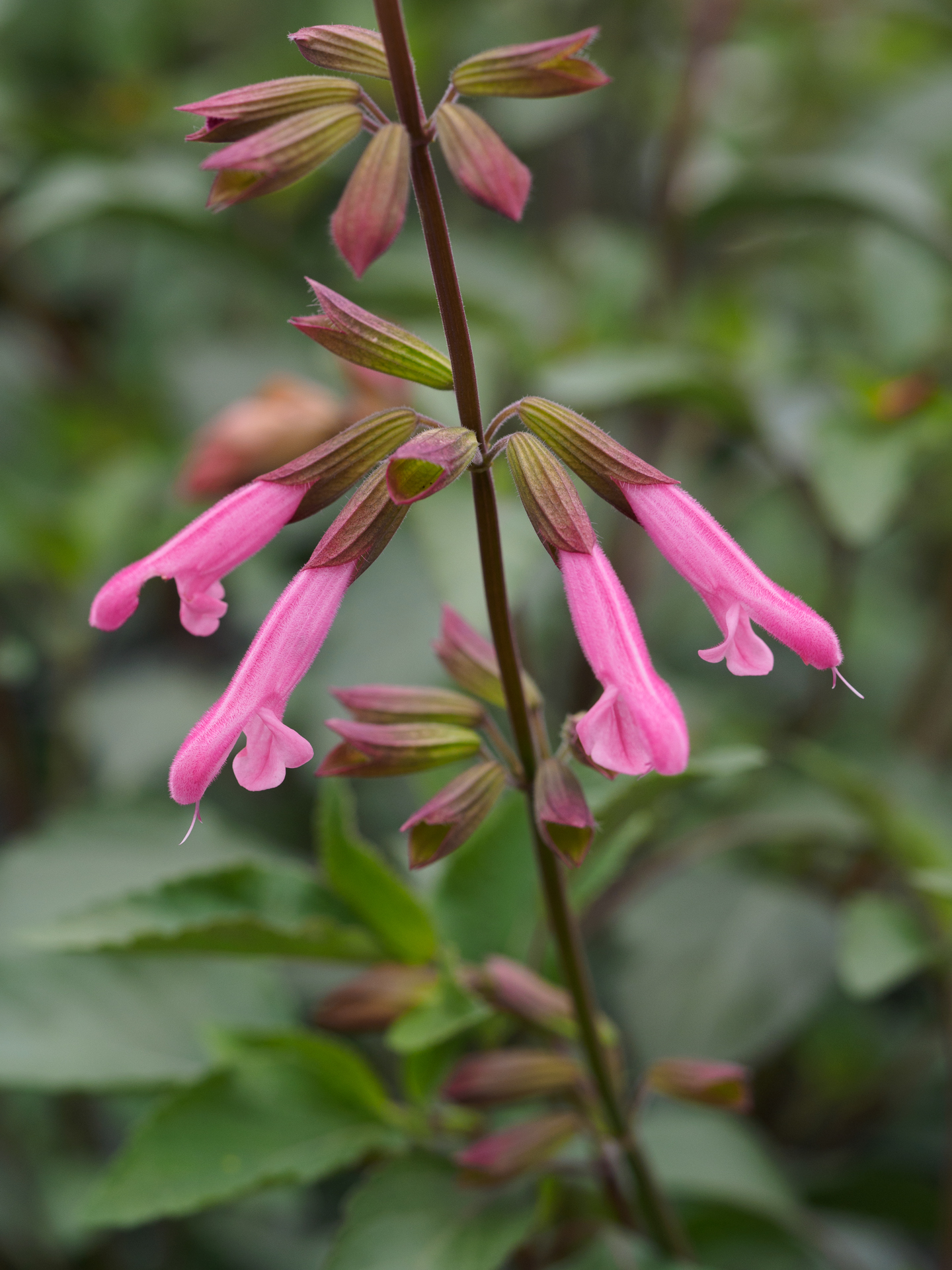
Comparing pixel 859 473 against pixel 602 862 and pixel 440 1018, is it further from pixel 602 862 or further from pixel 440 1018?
pixel 440 1018

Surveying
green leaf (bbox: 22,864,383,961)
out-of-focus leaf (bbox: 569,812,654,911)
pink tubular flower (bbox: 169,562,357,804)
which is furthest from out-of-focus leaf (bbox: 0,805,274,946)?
pink tubular flower (bbox: 169,562,357,804)

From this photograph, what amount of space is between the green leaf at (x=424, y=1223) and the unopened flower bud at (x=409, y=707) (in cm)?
24

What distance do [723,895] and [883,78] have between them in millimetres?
1292

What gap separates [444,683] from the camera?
95cm

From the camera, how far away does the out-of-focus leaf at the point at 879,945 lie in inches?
26.3

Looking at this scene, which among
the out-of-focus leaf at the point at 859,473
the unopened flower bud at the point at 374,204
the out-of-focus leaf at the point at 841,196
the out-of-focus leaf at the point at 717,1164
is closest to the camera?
the unopened flower bud at the point at 374,204

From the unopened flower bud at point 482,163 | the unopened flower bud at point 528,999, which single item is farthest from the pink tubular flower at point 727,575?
the unopened flower bud at point 528,999

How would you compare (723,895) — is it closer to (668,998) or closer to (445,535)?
(668,998)

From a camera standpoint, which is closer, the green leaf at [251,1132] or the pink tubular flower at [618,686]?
the pink tubular flower at [618,686]

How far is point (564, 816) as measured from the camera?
1.35 feet

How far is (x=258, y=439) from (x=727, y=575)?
1.60ft

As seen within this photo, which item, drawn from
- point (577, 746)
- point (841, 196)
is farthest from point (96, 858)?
point (841, 196)

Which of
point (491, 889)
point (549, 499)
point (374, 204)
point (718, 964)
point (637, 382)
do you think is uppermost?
point (374, 204)

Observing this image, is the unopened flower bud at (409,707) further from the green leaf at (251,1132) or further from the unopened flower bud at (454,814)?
the green leaf at (251,1132)
